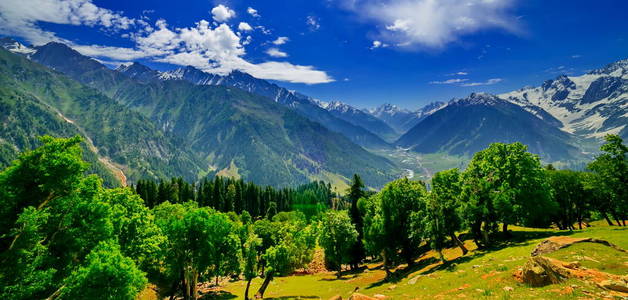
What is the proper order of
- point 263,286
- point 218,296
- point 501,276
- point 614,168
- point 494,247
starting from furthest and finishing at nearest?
point 218,296
point 263,286
point 614,168
point 494,247
point 501,276

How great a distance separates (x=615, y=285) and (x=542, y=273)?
439 cm

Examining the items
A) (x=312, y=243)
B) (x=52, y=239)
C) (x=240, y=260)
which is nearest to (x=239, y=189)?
(x=312, y=243)

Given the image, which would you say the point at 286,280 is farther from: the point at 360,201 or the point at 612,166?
the point at 612,166

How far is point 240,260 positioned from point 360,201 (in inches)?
1465

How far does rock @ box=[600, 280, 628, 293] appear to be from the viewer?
58.3ft

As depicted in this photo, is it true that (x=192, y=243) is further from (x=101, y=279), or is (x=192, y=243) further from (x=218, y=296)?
(x=101, y=279)

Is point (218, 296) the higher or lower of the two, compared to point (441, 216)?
lower

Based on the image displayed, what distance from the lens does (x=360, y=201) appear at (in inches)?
2968

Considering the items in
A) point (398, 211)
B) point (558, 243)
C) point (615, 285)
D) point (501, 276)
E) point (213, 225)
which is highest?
point (398, 211)

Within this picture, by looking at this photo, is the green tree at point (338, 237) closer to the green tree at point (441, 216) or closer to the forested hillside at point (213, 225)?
the forested hillside at point (213, 225)

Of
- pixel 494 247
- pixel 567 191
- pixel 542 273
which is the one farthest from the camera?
pixel 567 191

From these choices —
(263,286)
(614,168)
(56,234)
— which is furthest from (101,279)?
(614,168)

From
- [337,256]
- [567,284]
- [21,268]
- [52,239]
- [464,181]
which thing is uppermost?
[464,181]

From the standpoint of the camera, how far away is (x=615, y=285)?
1817 cm
